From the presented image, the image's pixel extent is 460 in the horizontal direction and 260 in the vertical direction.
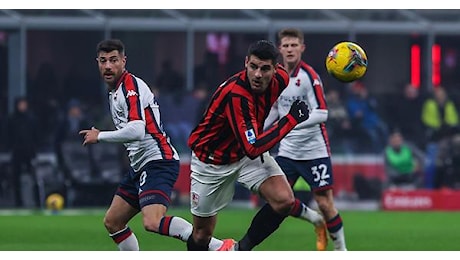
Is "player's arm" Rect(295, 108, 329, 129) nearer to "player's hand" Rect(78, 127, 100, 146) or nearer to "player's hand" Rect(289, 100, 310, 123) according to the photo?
"player's hand" Rect(289, 100, 310, 123)

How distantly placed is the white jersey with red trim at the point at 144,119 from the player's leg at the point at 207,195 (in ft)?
1.08

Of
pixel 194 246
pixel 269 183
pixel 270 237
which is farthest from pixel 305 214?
pixel 194 246

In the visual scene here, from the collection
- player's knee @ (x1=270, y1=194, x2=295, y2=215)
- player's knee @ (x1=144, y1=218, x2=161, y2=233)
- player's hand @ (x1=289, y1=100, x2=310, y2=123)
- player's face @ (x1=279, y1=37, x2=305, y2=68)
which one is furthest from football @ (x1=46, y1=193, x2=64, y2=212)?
player's hand @ (x1=289, y1=100, x2=310, y2=123)

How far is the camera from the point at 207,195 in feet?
33.7

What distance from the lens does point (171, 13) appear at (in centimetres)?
2288

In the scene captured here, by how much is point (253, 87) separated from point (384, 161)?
13080 mm

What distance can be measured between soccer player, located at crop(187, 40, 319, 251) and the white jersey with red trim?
317 millimetres

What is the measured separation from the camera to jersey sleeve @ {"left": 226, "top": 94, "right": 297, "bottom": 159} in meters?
9.70

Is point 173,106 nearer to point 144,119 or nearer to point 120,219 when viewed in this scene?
point 120,219

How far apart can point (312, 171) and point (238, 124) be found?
2774mm

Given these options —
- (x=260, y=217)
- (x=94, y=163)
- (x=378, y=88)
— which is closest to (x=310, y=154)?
(x=260, y=217)

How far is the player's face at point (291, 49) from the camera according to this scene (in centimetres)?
1223

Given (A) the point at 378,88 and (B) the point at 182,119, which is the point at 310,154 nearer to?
(B) the point at 182,119

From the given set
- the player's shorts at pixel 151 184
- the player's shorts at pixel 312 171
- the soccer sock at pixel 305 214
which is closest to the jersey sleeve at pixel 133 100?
the player's shorts at pixel 151 184
